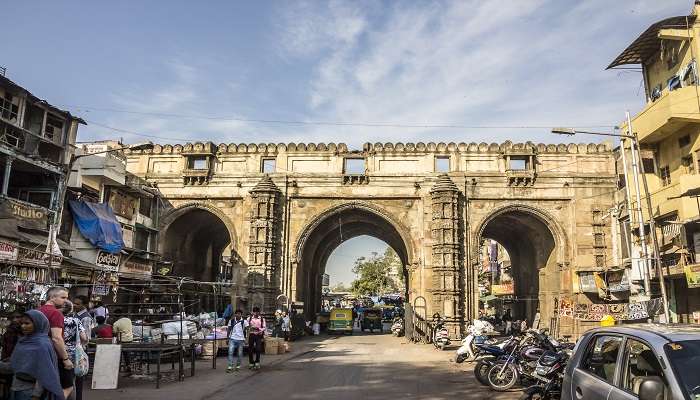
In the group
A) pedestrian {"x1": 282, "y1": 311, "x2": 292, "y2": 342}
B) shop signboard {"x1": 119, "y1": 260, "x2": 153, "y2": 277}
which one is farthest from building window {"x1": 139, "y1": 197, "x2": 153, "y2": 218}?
pedestrian {"x1": 282, "y1": 311, "x2": 292, "y2": 342}

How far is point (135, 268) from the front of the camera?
23547mm

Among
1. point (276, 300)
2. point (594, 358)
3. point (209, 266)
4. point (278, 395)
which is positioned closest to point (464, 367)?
point (278, 395)

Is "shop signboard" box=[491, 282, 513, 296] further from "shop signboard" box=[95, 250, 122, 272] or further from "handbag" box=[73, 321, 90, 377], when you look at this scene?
"handbag" box=[73, 321, 90, 377]

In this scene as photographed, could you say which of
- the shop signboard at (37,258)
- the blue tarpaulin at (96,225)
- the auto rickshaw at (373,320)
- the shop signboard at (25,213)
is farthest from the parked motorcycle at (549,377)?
the auto rickshaw at (373,320)

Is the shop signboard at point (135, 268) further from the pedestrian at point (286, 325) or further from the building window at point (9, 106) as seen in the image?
the building window at point (9, 106)

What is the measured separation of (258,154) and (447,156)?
9139 millimetres

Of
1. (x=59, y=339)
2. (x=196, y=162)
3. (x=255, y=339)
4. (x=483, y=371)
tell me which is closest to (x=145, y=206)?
(x=196, y=162)

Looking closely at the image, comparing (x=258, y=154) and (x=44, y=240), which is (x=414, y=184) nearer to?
(x=258, y=154)

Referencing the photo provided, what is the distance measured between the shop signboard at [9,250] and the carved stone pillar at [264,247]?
10.8 metres

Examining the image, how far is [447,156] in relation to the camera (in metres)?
26.0

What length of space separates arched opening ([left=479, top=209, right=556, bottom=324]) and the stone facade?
13cm

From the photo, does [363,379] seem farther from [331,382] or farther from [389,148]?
[389,148]

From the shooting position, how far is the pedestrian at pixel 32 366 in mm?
5004

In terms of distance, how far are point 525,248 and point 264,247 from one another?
46.5 feet
